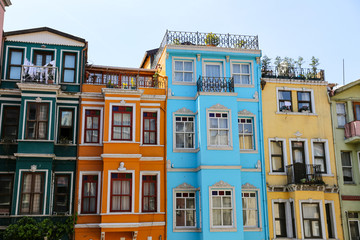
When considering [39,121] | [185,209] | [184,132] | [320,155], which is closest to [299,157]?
[320,155]

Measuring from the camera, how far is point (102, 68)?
2284 centimetres

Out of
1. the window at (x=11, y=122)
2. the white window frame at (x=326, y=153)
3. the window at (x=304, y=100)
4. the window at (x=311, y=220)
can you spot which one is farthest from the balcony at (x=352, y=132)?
the window at (x=11, y=122)

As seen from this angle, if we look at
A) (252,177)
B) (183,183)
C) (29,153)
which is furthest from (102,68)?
(252,177)

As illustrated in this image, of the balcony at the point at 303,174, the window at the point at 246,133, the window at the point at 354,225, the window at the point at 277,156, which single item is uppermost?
the window at the point at 246,133

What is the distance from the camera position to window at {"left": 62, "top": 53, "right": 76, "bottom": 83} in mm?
21641

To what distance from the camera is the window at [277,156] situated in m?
22.2

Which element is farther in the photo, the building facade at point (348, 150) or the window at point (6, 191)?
the building facade at point (348, 150)

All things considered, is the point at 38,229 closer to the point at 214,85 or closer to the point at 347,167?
the point at 214,85

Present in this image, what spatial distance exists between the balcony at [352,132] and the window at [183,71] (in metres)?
8.78

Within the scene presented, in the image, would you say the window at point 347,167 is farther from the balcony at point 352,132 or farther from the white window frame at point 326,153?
the white window frame at point 326,153

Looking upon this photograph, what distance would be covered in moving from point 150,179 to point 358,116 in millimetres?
12093

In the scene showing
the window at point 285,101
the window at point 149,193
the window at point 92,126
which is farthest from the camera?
the window at point 285,101

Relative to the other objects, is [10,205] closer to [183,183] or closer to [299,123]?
[183,183]

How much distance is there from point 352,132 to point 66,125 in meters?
14.8
